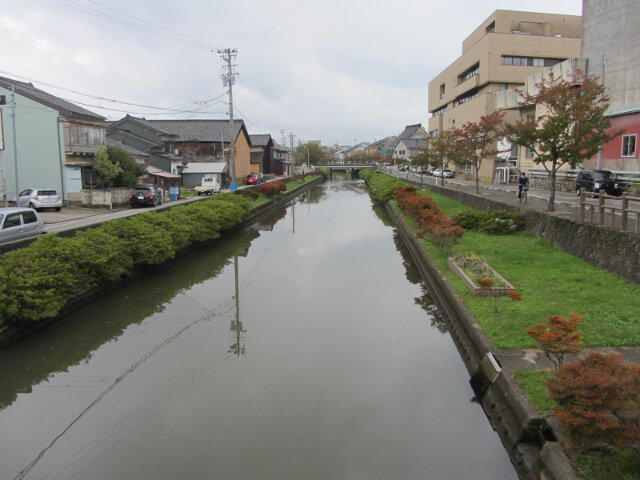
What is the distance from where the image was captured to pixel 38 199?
23609 millimetres

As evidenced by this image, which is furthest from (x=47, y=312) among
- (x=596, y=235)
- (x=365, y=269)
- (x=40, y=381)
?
(x=596, y=235)

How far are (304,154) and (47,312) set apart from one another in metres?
112

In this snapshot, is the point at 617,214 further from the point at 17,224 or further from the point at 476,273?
the point at 17,224

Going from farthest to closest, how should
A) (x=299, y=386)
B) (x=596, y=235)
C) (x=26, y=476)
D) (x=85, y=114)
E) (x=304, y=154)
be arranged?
(x=304, y=154)
(x=85, y=114)
(x=596, y=235)
(x=299, y=386)
(x=26, y=476)

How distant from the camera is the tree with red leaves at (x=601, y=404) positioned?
4293 millimetres

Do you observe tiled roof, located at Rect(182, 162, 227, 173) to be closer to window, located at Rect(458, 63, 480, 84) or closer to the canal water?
window, located at Rect(458, 63, 480, 84)

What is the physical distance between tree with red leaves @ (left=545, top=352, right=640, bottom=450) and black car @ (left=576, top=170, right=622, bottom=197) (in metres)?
18.8

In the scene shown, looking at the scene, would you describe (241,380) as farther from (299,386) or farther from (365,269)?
(365,269)

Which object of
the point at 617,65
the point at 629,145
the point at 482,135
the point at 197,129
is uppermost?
the point at 617,65

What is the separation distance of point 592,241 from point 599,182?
1163cm

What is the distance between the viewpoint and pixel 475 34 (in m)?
56.4

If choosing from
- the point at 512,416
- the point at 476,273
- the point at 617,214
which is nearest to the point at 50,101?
the point at 476,273

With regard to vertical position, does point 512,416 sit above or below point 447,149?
below

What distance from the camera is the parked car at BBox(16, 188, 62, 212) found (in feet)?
76.4
